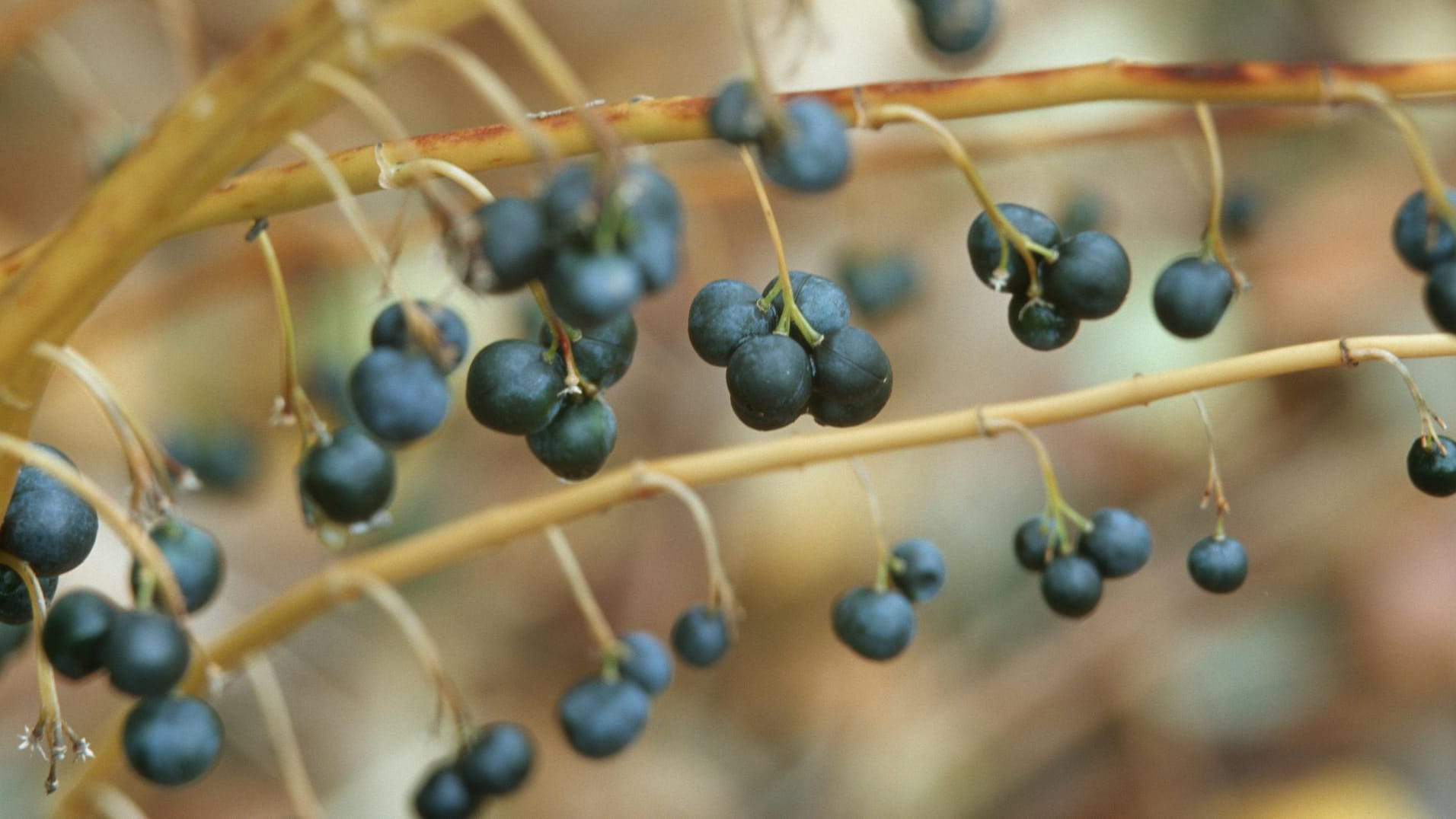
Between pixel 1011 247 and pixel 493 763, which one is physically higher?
pixel 1011 247

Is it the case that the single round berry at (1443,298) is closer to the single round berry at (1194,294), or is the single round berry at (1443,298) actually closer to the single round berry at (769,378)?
the single round berry at (1194,294)

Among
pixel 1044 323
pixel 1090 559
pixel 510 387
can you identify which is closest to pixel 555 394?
pixel 510 387

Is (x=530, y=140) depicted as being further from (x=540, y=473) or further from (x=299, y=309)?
(x=540, y=473)

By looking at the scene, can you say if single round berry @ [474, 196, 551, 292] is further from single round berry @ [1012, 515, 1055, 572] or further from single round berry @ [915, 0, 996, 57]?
single round berry @ [1012, 515, 1055, 572]

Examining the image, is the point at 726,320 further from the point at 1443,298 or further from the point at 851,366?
the point at 1443,298

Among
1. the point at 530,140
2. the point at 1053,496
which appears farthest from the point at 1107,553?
the point at 530,140
